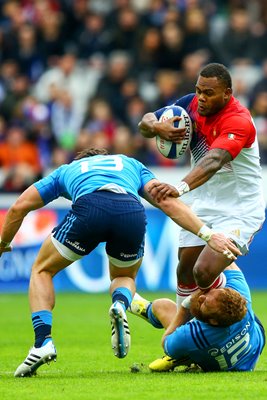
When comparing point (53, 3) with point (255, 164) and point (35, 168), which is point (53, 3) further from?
point (255, 164)

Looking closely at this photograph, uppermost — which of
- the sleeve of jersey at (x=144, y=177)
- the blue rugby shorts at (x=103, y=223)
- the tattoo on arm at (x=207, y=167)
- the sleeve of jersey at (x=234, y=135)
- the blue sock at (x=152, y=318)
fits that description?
the sleeve of jersey at (x=234, y=135)

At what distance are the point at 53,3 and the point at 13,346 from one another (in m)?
12.9

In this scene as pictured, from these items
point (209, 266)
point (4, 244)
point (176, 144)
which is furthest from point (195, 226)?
point (4, 244)

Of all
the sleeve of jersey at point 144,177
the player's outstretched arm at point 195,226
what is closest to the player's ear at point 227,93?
the sleeve of jersey at point 144,177

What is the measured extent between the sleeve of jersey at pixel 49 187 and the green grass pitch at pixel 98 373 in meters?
1.41

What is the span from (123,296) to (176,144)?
1576 mm

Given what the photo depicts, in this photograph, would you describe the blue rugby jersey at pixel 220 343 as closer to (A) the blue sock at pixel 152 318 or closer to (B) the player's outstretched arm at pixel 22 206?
(A) the blue sock at pixel 152 318

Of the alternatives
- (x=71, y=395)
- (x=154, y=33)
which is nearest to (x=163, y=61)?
(x=154, y=33)

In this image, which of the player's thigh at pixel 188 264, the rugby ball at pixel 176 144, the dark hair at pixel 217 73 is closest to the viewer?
the dark hair at pixel 217 73

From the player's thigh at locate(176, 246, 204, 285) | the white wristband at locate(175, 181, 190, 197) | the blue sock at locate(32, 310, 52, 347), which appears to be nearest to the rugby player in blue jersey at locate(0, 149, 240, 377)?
the blue sock at locate(32, 310, 52, 347)

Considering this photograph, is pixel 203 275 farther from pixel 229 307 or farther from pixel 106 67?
pixel 106 67

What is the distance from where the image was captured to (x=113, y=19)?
69.4 feet

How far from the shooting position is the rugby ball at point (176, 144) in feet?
30.2

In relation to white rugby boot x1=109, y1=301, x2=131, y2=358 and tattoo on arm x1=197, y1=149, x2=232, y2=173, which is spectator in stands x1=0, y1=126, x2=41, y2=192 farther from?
white rugby boot x1=109, y1=301, x2=131, y2=358
